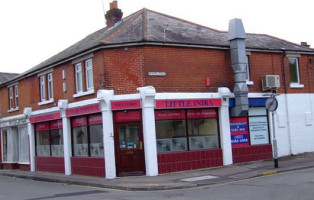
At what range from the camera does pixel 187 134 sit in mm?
18484

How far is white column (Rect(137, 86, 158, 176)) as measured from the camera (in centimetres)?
1703

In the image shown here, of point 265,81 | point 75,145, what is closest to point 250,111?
point 265,81

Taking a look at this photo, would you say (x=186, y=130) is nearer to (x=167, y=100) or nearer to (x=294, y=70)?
(x=167, y=100)

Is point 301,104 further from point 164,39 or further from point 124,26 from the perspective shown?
point 124,26

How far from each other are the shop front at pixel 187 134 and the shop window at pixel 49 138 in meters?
6.72

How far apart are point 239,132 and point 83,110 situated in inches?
297

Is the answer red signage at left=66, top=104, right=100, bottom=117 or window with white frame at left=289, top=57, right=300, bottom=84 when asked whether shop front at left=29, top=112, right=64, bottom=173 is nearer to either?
red signage at left=66, top=104, right=100, bottom=117

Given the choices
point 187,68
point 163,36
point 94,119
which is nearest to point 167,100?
point 187,68

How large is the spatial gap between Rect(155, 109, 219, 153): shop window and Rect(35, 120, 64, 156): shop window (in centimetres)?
665

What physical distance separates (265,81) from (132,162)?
7929 mm

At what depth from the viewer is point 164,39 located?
1812 cm

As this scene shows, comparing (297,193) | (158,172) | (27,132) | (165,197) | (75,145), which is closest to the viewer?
(297,193)

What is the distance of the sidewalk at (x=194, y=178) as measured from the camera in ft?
48.5

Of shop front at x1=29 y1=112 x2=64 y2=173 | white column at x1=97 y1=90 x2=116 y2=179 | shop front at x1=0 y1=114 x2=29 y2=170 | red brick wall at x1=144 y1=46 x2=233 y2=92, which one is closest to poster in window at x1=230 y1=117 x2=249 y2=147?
red brick wall at x1=144 y1=46 x2=233 y2=92
